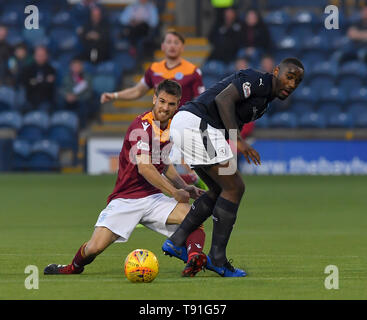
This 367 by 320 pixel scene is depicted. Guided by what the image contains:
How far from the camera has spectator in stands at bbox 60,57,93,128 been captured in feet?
70.6

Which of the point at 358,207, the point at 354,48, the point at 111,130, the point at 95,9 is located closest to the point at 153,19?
the point at 95,9

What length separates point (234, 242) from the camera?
10508 millimetres

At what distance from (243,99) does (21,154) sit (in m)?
13.9

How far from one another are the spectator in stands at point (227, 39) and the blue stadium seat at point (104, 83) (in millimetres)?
2372

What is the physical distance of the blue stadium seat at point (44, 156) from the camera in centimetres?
2100

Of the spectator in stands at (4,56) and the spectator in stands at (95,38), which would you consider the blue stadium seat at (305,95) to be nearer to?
the spectator in stands at (95,38)

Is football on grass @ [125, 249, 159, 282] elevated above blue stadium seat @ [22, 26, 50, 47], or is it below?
below

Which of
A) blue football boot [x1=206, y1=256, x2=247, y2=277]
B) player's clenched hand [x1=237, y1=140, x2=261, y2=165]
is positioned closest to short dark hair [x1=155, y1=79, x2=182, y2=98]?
player's clenched hand [x1=237, y1=140, x2=261, y2=165]

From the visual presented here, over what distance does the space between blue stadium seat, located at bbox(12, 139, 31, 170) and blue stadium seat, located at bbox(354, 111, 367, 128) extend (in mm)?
7098

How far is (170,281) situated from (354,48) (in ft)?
52.6

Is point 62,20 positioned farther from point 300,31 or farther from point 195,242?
point 195,242

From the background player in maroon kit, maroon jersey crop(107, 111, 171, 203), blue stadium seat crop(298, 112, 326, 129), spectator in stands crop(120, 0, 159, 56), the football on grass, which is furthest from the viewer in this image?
spectator in stands crop(120, 0, 159, 56)

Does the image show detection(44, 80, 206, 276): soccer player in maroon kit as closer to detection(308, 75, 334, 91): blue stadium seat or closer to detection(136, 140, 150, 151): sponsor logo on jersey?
detection(136, 140, 150, 151): sponsor logo on jersey

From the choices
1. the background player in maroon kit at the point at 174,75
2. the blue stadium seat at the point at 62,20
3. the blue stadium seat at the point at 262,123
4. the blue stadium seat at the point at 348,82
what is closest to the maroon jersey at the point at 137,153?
the background player in maroon kit at the point at 174,75
